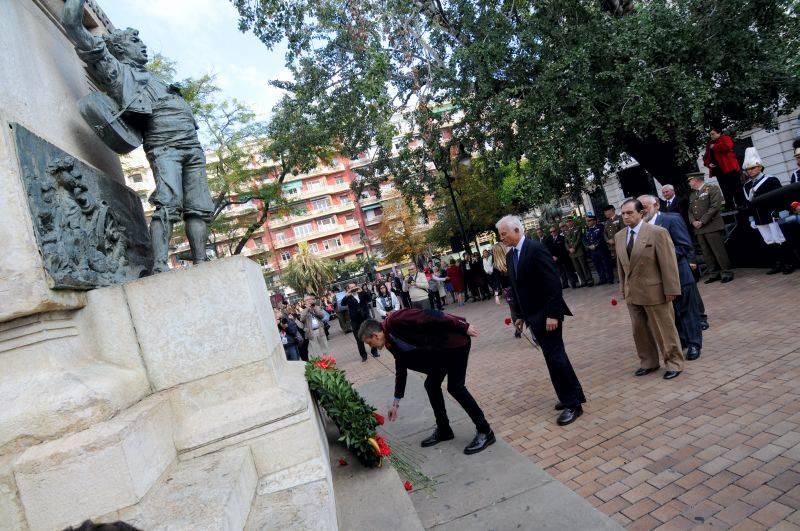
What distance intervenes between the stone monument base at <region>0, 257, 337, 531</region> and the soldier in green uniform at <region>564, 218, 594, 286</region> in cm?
1169

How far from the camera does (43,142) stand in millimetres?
2990

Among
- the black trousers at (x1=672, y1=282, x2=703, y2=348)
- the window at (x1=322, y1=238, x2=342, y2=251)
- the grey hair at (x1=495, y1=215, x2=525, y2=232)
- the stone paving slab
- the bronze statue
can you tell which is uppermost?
the window at (x1=322, y1=238, x2=342, y2=251)

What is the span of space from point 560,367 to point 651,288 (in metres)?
1.37

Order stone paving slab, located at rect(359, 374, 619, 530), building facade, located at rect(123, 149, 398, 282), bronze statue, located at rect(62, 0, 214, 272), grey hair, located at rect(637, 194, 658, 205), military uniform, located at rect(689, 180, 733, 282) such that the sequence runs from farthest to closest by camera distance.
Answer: building facade, located at rect(123, 149, 398, 282), military uniform, located at rect(689, 180, 733, 282), grey hair, located at rect(637, 194, 658, 205), bronze statue, located at rect(62, 0, 214, 272), stone paving slab, located at rect(359, 374, 619, 530)

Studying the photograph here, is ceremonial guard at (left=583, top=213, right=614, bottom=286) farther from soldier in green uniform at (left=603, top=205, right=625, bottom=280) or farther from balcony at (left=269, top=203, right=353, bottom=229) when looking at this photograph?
balcony at (left=269, top=203, right=353, bottom=229)

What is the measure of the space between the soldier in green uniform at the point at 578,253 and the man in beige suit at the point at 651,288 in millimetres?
8808

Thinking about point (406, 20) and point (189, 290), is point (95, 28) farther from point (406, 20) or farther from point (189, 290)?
point (406, 20)

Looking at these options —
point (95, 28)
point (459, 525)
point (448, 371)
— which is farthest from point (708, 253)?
point (95, 28)

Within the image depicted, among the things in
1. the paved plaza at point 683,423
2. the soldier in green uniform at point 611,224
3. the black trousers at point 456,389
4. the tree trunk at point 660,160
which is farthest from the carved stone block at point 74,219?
the tree trunk at point 660,160

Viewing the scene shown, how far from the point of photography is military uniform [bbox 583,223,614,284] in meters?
12.8

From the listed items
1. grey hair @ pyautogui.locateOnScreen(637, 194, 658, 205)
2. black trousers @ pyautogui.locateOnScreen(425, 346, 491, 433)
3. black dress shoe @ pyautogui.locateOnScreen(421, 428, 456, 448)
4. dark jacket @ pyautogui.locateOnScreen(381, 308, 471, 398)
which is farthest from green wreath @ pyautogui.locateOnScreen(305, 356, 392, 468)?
grey hair @ pyautogui.locateOnScreen(637, 194, 658, 205)

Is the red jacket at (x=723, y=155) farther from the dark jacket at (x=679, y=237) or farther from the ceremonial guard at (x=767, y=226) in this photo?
the dark jacket at (x=679, y=237)

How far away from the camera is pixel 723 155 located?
10047mm

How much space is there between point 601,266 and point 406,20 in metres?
8.34
